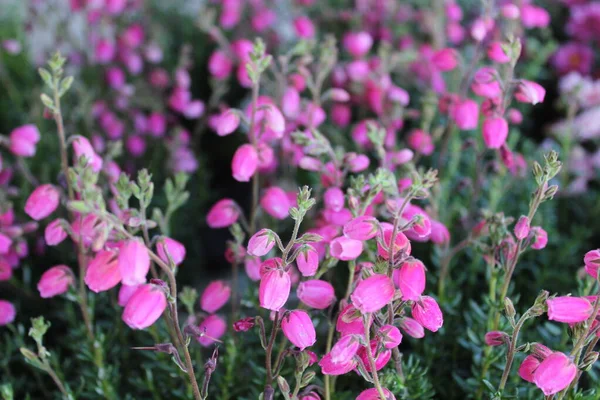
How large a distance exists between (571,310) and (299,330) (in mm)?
279

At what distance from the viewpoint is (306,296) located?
2.47ft

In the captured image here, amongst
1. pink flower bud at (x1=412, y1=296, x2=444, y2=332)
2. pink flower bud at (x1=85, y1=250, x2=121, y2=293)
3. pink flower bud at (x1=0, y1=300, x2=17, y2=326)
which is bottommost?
pink flower bud at (x1=0, y1=300, x2=17, y2=326)

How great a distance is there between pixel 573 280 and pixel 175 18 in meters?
1.59

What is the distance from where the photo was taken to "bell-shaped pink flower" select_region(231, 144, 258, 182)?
2.94ft

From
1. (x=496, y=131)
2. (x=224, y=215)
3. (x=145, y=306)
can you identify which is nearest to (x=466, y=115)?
(x=496, y=131)

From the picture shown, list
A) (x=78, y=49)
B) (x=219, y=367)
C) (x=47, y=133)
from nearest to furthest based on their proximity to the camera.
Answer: (x=219, y=367)
(x=47, y=133)
(x=78, y=49)

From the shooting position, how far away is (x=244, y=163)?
90 centimetres

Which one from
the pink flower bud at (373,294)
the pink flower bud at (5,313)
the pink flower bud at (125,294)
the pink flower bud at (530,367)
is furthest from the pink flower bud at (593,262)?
the pink flower bud at (5,313)

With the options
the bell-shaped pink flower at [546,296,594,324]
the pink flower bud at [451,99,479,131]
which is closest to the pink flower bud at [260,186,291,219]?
the pink flower bud at [451,99,479,131]

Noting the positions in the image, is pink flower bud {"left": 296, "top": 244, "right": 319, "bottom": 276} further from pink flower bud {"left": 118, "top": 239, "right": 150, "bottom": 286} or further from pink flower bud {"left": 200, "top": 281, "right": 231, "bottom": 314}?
pink flower bud {"left": 200, "top": 281, "right": 231, "bottom": 314}

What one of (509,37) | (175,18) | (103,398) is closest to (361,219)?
(509,37)

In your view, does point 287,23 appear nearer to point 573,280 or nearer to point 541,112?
point 541,112

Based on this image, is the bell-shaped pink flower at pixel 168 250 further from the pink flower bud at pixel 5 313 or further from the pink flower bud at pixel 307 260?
the pink flower bud at pixel 5 313

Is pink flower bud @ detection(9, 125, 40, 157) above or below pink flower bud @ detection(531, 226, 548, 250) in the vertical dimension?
above
